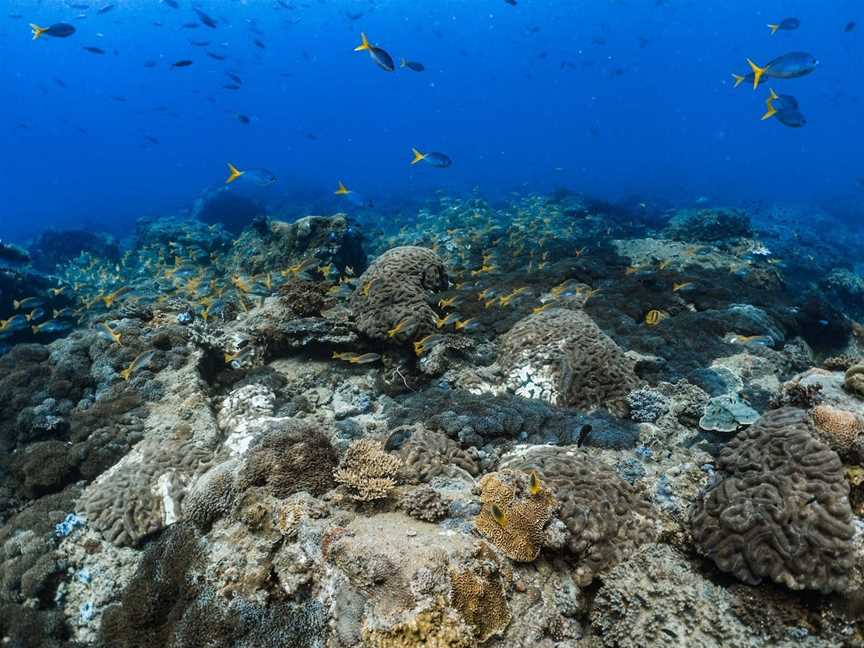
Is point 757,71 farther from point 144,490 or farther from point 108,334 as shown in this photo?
point 108,334

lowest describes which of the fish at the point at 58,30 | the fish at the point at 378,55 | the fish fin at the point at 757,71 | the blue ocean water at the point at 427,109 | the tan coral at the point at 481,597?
the blue ocean water at the point at 427,109

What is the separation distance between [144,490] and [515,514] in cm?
489

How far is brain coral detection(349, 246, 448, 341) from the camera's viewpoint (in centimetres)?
896

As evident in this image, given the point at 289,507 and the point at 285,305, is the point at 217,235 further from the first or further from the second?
the point at 289,507

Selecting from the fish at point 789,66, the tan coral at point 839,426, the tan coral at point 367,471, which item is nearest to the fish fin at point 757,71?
the fish at point 789,66

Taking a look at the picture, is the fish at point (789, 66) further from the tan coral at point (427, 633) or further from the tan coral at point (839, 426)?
the tan coral at point (427, 633)

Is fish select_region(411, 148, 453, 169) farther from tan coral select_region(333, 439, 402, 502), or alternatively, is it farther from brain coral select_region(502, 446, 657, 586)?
brain coral select_region(502, 446, 657, 586)

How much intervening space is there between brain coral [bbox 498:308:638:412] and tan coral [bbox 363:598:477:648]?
4890mm

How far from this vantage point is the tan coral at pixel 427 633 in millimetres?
3166

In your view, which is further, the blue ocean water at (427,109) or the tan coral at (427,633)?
the blue ocean water at (427,109)

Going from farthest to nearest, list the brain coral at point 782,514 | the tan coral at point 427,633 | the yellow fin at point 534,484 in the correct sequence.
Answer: the yellow fin at point 534,484
the brain coral at point 782,514
the tan coral at point 427,633

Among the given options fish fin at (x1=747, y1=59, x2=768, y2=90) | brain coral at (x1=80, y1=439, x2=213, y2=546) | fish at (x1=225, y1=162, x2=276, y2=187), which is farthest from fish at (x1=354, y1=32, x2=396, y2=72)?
brain coral at (x1=80, y1=439, x2=213, y2=546)

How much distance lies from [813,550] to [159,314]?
1143cm

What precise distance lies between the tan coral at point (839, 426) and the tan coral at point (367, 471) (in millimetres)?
4189
